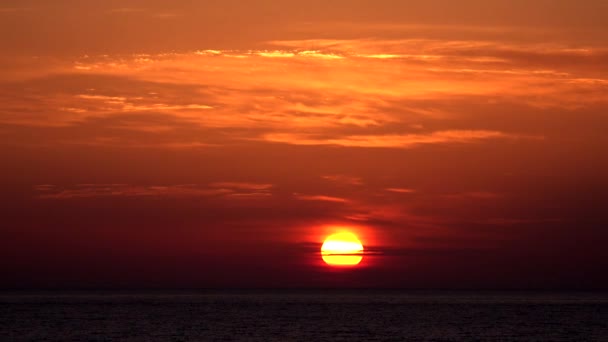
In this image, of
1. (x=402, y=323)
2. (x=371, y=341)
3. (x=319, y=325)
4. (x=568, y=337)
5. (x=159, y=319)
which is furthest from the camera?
(x=159, y=319)

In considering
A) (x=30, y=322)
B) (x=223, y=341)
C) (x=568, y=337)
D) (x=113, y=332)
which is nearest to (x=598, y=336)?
(x=568, y=337)

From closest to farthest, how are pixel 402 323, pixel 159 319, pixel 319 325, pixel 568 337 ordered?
pixel 568 337 < pixel 319 325 < pixel 402 323 < pixel 159 319

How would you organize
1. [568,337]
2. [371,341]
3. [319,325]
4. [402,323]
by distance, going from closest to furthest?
[371,341] → [568,337] → [319,325] → [402,323]

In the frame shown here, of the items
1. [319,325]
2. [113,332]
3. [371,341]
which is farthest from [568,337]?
[113,332]

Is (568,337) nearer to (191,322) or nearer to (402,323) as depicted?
(402,323)

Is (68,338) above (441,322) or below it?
below

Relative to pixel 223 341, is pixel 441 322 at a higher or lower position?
higher

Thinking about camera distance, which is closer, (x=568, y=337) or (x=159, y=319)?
(x=568, y=337)

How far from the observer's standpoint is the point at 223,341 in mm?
100875

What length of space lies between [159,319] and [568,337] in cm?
6229

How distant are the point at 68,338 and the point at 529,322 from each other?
6984 cm

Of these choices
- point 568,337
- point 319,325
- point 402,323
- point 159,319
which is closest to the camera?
point 568,337

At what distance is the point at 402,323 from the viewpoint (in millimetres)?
138750

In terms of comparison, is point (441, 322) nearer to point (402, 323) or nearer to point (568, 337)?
point (402, 323)
